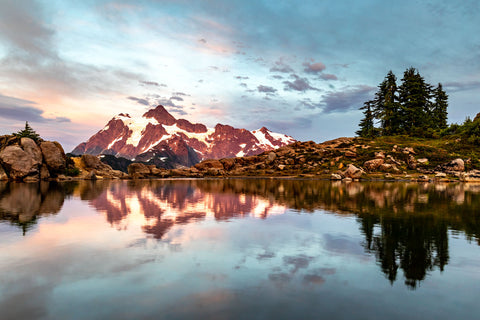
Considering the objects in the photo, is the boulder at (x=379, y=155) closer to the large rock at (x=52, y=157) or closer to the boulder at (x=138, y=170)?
the boulder at (x=138, y=170)

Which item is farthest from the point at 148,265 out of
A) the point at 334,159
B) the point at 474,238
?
the point at 334,159

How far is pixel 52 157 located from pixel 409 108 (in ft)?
389

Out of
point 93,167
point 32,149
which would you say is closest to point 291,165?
point 93,167

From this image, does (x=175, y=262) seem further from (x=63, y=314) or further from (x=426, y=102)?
(x=426, y=102)

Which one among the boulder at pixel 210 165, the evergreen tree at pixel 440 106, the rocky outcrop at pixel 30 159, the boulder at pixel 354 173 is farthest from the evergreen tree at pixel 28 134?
the evergreen tree at pixel 440 106

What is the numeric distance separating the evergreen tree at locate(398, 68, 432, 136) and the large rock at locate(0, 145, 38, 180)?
119 m

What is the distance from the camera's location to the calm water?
24.1 feet

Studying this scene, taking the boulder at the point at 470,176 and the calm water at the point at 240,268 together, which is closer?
the calm water at the point at 240,268

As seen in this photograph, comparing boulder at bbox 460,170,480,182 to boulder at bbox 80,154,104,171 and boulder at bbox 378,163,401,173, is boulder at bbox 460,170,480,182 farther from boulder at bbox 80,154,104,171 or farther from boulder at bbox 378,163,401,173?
boulder at bbox 80,154,104,171

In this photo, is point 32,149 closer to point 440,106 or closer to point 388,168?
point 388,168

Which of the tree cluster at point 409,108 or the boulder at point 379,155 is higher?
the tree cluster at point 409,108

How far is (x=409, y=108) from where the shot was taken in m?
106

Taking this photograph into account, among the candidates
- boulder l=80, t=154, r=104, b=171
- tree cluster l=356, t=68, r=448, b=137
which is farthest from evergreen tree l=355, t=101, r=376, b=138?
boulder l=80, t=154, r=104, b=171

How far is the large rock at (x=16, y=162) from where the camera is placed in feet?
237
